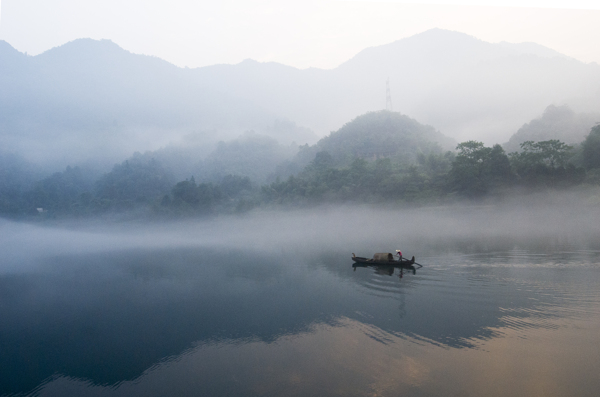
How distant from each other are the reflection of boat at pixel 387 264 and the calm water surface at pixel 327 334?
54 cm

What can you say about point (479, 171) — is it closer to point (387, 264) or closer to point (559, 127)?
point (559, 127)

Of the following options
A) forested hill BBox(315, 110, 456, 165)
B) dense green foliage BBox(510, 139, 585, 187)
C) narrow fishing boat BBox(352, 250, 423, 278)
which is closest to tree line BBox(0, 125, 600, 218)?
dense green foliage BBox(510, 139, 585, 187)

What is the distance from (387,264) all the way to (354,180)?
231 ft

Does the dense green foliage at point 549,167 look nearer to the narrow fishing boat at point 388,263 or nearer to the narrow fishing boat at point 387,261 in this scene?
the narrow fishing boat at point 388,263

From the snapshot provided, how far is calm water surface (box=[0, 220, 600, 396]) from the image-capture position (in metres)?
10.9

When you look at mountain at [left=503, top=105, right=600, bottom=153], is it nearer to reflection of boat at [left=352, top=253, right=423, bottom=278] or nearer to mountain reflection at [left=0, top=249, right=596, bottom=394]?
reflection of boat at [left=352, top=253, right=423, bottom=278]

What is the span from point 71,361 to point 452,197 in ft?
236

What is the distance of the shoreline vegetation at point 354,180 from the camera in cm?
6341

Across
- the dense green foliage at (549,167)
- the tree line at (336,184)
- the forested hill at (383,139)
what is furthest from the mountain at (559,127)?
the dense green foliage at (549,167)

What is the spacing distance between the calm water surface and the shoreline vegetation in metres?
45.5

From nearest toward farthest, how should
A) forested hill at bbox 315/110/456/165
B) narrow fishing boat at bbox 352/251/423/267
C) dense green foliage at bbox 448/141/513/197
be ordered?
narrow fishing boat at bbox 352/251/423/267, dense green foliage at bbox 448/141/513/197, forested hill at bbox 315/110/456/165

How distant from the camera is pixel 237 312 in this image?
18.4 meters

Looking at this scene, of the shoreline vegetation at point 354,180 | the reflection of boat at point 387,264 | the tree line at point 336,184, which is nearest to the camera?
the reflection of boat at point 387,264

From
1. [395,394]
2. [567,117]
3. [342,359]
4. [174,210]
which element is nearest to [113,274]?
[342,359]
